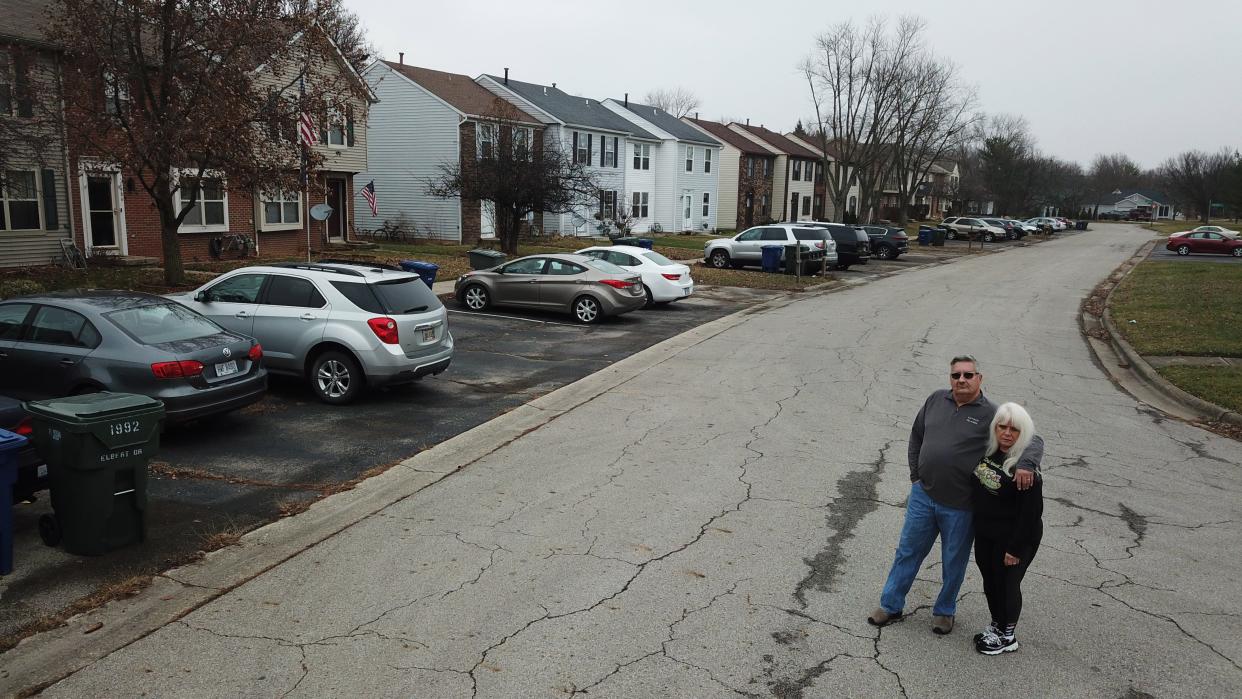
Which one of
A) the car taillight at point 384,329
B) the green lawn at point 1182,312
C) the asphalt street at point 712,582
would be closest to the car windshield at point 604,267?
the asphalt street at point 712,582

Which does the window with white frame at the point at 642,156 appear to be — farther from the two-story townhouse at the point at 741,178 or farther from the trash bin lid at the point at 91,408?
the trash bin lid at the point at 91,408

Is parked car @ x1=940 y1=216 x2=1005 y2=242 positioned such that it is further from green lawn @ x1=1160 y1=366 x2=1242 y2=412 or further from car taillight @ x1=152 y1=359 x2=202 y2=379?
car taillight @ x1=152 y1=359 x2=202 y2=379

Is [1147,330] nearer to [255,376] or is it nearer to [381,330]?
[381,330]

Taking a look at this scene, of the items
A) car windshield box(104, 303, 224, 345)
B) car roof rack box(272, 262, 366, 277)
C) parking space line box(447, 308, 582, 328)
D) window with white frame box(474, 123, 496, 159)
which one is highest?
window with white frame box(474, 123, 496, 159)

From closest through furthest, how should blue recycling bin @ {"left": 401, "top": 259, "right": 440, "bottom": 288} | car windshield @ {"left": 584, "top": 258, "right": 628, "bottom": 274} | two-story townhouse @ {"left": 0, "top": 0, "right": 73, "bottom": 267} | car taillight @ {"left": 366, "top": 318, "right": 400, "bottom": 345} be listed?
car taillight @ {"left": 366, "top": 318, "right": 400, "bottom": 345}, car windshield @ {"left": 584, "top": 258, "right": 628, "bottom": 274}, two-story townhouse @ {"left": 0, "top": 0, "right": 73, "bottom": 267}, blue recycling bin @ {"left": 401, "top": 259, "right": 440, "bottom": 288}

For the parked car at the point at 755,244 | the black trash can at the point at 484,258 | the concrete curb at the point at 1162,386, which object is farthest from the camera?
the parked car at the point at 755,244

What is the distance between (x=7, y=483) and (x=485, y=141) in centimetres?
2801

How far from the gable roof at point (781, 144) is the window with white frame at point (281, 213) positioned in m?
44.1

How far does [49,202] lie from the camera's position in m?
20.8

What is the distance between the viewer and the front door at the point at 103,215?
21.7 meters

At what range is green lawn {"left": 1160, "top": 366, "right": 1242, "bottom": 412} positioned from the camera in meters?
11.4

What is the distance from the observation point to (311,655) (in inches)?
184

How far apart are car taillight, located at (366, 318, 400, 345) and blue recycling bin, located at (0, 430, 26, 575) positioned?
4742 millimetres

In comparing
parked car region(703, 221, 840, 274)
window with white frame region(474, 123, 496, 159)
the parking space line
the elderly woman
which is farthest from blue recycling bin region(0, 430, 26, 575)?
parked car region(703, 221, 840, 274)
